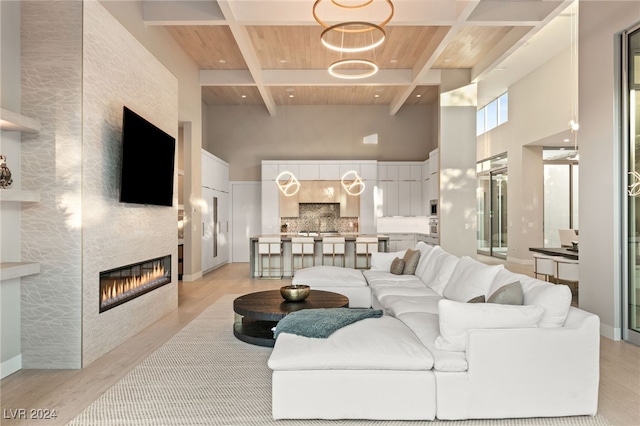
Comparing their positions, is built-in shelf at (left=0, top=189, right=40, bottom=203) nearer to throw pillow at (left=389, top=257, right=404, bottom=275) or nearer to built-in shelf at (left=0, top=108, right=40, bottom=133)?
built-in shelf at (left=0, top=108, right=40, bottom=133)

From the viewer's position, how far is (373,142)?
38.3 ft

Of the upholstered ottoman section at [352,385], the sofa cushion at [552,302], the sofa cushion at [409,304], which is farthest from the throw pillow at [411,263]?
the upholstered ottoman section at [352,385]

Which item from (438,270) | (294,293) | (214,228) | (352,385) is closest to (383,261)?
(438,270)

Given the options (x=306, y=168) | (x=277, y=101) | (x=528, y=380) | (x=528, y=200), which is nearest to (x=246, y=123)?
(x=277, y=101)

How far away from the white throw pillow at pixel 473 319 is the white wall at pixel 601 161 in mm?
2409

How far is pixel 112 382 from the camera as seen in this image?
11.0ft

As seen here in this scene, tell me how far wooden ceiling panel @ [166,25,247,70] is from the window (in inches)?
268

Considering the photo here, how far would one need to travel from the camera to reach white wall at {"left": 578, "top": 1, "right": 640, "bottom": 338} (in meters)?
4.45

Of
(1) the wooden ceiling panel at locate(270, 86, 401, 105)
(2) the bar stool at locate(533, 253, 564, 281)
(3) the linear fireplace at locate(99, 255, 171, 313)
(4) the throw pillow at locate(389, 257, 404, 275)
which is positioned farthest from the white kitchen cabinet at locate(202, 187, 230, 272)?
(2) the bar stool at locate(533, 253, 564, 281)

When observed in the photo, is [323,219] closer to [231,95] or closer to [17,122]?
[231,95]

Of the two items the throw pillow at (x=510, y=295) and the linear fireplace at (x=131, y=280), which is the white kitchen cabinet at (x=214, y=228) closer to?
the linear fireplace at (x=131, y=280)

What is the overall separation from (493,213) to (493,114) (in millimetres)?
2778

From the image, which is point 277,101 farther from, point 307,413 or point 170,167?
point 307,413

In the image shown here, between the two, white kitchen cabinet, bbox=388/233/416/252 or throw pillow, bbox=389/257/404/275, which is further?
white kitchen cabinet, bbox=388/233/416/252
